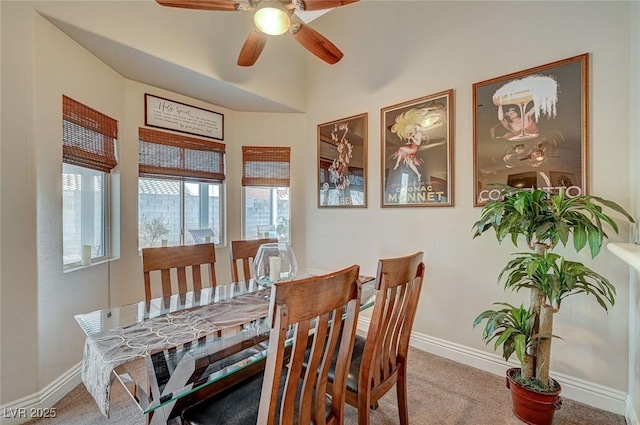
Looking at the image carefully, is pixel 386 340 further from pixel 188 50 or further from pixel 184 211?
pixel 188 50

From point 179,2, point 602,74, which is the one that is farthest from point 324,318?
point 602,74

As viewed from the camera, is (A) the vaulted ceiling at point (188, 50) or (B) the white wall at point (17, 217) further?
(A) the vaulted ceiling at point (188, 50)

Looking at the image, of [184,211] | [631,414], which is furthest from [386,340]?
[184,211]

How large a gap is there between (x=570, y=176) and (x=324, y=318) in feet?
6.64

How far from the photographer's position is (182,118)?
321 cm

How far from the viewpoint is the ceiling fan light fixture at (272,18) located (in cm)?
179

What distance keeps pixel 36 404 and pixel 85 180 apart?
158cm

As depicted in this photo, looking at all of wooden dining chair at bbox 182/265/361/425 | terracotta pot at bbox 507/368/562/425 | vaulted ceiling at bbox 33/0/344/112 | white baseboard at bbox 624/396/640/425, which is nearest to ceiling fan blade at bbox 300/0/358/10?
vaulted ceiling at bbox 33/0/344/112

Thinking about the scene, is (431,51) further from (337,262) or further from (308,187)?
(337,262)

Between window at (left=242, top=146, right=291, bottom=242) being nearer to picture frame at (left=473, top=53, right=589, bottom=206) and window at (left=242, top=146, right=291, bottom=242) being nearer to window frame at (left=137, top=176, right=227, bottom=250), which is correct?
window frame at (left=137, top=176, right=227, bottom=250)

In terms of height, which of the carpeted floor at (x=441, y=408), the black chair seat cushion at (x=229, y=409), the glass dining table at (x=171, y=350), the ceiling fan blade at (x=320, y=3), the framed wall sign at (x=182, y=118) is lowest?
the carpeted floor at (x=441, y=408)

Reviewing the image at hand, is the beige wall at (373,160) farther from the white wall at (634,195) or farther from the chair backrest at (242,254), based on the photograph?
the chair backrest at (242,254)

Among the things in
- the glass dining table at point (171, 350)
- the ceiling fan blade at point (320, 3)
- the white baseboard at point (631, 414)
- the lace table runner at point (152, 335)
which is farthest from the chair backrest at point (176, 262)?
the white baseboard at point (631, 414)

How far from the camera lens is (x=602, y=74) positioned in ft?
6.34
